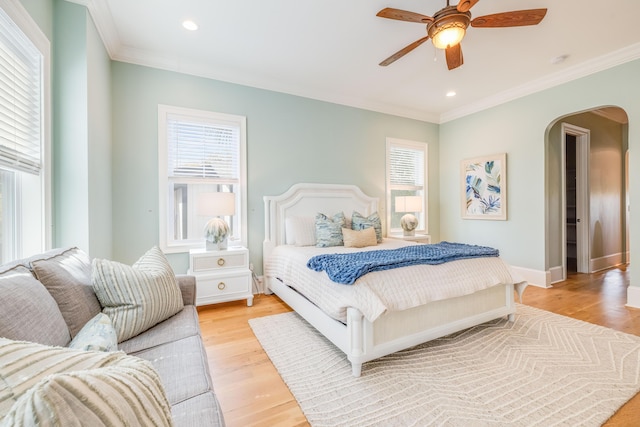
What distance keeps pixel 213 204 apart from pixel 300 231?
107 cm

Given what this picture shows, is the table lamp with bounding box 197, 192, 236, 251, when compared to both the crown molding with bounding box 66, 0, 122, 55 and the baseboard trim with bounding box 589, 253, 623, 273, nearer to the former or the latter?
the crown molding with bounding box 66, 0, 122, 55

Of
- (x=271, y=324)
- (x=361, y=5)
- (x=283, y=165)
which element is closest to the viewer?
(x=361, y=5)

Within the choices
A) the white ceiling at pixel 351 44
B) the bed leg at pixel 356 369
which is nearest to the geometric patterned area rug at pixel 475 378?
the bed leg at pixel 356 369

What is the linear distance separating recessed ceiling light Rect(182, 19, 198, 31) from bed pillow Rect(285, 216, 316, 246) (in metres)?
2.17

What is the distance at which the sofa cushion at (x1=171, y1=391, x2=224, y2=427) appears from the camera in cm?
85

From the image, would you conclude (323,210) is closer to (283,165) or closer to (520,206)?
(283,165)

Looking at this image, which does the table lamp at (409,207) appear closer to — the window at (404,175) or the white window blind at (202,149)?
the window at (404,175)

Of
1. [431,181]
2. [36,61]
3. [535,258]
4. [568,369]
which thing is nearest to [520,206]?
[535,258]

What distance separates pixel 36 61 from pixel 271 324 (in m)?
2.60

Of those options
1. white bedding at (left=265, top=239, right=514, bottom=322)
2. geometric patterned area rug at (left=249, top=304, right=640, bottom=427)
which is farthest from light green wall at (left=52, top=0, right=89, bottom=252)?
white bedding at (left=265, top=239, right=514, bottom=322)

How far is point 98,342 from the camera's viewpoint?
97 cm

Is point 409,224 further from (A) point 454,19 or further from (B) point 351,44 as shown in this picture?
(A) point 454,19

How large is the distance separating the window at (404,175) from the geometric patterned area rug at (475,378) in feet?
7.96

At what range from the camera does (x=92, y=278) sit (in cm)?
135
